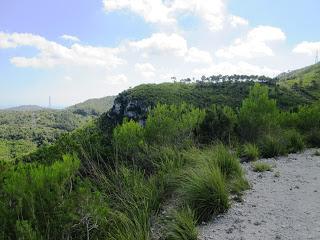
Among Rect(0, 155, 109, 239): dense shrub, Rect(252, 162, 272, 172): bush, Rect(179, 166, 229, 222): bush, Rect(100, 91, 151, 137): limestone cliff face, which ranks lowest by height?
Rect(100, 91, 151, 137): limestone cliff face

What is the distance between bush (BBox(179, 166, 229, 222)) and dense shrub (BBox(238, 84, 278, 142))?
744 cm

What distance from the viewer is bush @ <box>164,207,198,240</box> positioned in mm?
4996

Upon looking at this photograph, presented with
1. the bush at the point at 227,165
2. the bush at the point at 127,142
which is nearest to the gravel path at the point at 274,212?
the bush at the point at 227,165

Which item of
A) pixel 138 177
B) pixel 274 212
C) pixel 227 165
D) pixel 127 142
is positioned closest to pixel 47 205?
pixel 138 177

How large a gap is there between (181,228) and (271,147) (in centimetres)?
691

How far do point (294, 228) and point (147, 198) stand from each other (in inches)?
87.5

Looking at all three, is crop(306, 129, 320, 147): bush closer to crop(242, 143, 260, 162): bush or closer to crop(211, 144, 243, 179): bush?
crop(242, 143, 260, 162): bush

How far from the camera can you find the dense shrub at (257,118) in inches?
526

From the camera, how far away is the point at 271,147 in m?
11.3

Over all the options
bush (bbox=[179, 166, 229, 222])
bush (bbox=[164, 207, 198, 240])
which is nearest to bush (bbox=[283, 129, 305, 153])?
bush (bbox=[179, 166, 229, 222])

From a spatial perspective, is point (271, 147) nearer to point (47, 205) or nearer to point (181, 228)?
point (181, 228)

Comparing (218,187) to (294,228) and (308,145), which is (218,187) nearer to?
(294,228)

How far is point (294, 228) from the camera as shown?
537cm

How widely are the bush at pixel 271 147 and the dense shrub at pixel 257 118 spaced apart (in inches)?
53.8
